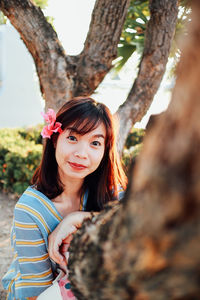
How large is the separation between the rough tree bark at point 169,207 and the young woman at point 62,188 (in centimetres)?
88

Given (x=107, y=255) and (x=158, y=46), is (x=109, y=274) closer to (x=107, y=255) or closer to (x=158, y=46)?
(x=107, y=255)

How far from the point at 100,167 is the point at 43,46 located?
4.62 ft

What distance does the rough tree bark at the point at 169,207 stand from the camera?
14.4 inches

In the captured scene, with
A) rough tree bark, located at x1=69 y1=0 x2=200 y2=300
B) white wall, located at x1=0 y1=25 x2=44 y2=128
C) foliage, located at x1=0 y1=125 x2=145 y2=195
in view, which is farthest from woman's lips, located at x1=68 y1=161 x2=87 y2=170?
white wall, located at x1=0 y1=25 x2=44 y2=128

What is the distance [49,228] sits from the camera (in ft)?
4.92

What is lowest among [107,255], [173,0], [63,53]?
[107,255]

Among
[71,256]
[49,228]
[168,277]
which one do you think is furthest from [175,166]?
[49,228]

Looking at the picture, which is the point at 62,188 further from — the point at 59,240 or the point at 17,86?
the point at 17,86

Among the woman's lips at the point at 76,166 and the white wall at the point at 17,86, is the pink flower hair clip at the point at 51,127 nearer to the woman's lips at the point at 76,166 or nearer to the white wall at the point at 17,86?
the woman's lips at the point at 76,166

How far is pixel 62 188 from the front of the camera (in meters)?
1.68

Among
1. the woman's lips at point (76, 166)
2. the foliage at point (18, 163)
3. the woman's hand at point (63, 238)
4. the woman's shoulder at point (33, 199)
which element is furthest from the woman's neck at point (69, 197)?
the foliage at point (18, 163)

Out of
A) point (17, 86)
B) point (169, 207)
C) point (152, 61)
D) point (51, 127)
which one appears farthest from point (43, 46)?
point (17, 86)

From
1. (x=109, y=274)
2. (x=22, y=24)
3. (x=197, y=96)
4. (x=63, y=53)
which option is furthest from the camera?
(x=63, y=53)

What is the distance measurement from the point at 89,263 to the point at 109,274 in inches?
3.0
